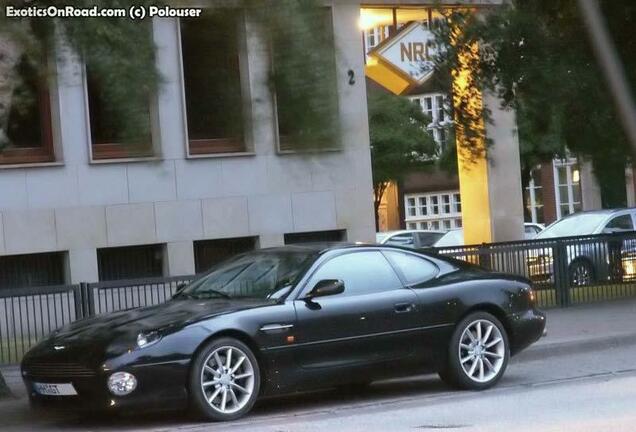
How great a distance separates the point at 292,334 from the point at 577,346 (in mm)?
5248

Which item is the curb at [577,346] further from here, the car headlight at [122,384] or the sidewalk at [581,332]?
the car headlight at [122,384]

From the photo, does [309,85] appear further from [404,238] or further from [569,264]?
[404,238]

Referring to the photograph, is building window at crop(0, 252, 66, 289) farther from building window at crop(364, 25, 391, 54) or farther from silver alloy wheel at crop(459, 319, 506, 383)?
building window at crop(364, 25, 391, 54)

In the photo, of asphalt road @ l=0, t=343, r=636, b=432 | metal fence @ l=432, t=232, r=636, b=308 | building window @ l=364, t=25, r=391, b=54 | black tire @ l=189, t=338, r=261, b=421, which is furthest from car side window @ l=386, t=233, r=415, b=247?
building window @ l=364, t=25, r=391, b=54

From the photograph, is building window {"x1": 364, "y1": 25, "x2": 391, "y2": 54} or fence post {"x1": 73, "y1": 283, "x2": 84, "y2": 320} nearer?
building window {"x1": 364, "y1": 25, "x2": 391, "y2": 54}

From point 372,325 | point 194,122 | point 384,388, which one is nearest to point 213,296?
point 372,325

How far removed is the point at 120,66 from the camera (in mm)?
2801

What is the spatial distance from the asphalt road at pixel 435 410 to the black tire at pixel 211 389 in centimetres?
9

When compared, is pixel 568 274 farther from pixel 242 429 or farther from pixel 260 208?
pixel 242 429

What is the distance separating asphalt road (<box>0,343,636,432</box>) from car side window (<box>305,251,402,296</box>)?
105 cm

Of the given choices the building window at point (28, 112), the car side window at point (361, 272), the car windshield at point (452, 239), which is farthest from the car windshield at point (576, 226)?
the building window at point (28, 112)

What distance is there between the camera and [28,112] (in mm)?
3270

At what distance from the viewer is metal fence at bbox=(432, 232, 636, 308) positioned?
1800cm

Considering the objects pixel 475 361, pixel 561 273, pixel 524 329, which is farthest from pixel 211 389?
pixel 561 273
